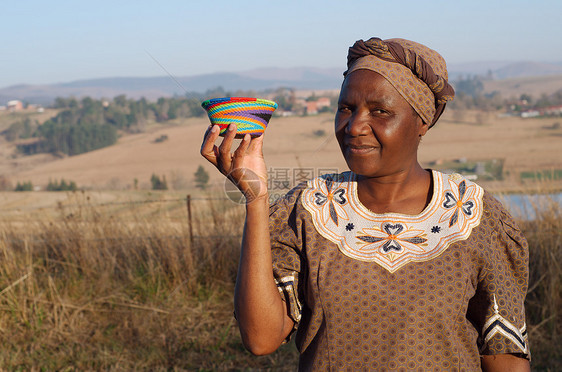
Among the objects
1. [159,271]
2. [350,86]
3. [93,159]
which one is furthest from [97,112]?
[350,86]

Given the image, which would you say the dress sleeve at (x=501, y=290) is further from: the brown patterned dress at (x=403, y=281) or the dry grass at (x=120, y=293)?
the dry grass at (x=120, y=293)

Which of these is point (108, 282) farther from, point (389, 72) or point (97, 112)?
point (97, 112)

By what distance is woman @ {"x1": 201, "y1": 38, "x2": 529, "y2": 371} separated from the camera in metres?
1.54

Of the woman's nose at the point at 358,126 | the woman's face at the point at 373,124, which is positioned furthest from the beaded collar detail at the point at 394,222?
the woman's nose at the point at 358,126

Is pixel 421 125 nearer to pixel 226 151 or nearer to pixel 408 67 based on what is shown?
pixel 408 67

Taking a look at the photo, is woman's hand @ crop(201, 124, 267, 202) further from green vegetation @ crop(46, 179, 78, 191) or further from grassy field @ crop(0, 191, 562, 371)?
green vegetation @ crop(46, 179, 78, 191)

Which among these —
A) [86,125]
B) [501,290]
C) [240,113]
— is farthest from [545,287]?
[86,125]

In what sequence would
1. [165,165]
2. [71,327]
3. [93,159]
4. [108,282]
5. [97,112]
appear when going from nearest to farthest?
[71,327] < [108,282] < [165,165] < [93,159] < [97,112]

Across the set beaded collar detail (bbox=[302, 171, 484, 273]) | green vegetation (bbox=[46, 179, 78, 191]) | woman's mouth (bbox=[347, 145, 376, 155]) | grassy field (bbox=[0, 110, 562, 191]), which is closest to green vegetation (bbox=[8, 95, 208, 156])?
grassy field (bbox=[0, 110, 562, 191])

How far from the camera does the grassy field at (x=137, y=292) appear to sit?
13.8 feet

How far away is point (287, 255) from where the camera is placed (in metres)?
1.65

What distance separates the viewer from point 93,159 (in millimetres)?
36469

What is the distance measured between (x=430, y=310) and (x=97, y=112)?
4845 centimetres

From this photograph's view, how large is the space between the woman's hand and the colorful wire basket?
A: 0.11 feet
